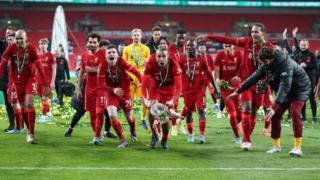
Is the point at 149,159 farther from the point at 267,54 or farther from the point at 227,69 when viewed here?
the point at 227,69

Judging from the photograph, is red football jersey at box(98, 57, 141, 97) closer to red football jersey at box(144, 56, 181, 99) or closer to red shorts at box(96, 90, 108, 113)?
red shorts at box(96, 90, 108, 113)

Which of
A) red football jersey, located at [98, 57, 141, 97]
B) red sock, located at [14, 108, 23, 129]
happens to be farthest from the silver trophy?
red sock, located at [14, 108, 23, 129]

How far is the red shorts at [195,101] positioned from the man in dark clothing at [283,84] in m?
1.92

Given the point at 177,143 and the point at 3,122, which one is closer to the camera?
the point at 177,143

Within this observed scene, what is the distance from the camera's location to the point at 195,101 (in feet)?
41.2

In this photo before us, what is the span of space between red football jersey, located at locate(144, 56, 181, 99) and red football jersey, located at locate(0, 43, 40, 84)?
2.21 m

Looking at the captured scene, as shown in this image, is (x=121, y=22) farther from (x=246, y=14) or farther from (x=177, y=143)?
(x=177, y=143)

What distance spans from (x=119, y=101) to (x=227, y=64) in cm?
308

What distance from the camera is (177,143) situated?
12328 millimetres

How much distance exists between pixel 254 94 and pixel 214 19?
146ft

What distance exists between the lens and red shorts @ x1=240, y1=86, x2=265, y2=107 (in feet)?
37.4

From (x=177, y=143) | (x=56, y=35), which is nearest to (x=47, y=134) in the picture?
(x=177, y=143)

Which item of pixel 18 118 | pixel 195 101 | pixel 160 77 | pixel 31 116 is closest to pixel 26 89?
Answer: pixel 31 116

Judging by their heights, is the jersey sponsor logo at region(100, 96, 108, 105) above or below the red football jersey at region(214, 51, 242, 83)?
below
